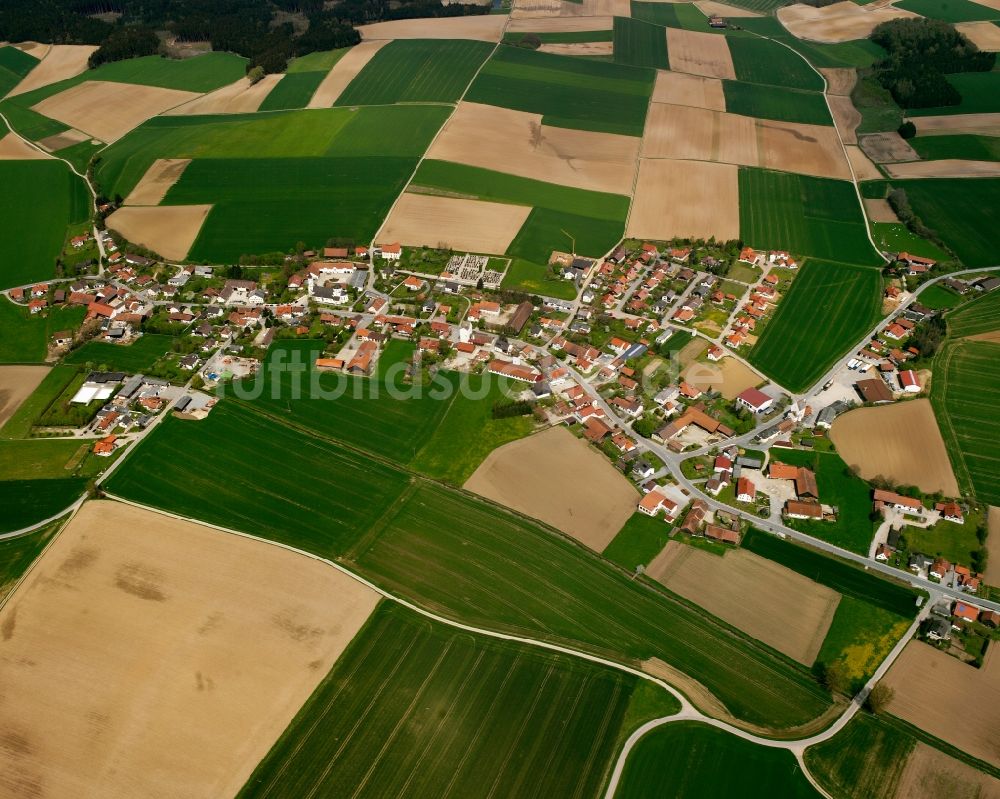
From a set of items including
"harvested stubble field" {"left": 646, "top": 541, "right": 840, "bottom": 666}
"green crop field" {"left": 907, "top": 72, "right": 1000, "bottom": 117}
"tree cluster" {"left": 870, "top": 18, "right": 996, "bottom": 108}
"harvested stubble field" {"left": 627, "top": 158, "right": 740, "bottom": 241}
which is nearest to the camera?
"harvested stubble field" {"left": 646, "top": 541, "right": 840, "bottom": 666}

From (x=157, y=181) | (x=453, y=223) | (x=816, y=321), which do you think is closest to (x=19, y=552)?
(x=453, y=223)

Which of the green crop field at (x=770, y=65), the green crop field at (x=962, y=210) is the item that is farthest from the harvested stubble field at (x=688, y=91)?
the green crop field at (x=962, y=210)

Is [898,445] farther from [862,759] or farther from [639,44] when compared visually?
[639,44]

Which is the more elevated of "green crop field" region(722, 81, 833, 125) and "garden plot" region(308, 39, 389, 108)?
"garden plot" region(308, 39, 389, 108)

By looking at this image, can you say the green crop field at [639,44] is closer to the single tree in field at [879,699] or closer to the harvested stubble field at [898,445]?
the harvested stubble field at [898,445]

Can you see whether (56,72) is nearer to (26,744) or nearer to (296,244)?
(296,244)

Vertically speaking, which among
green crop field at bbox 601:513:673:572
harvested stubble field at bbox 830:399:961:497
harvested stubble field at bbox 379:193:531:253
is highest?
harvested stubble field at bbox 379:193:531:253

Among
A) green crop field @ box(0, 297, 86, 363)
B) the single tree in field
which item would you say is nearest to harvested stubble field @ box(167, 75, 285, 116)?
green crop field @ box(0, 297, 86, 363)

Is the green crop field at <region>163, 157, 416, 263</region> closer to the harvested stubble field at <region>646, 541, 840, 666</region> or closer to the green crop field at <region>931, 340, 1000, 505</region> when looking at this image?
the harvested stubble field at <region>646, 541, 840, 666</region>
